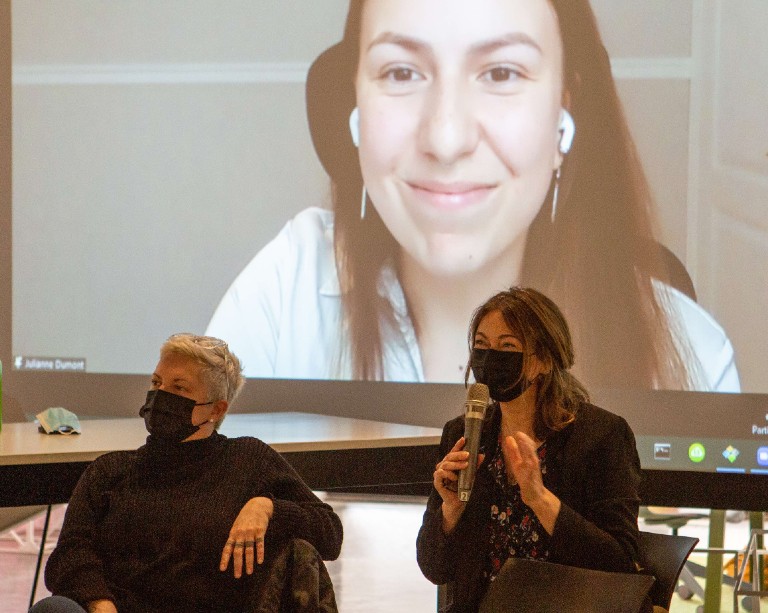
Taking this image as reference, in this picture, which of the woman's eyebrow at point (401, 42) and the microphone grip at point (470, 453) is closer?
the microphone grip at point (470, 453)

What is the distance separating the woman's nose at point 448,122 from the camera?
3820mm

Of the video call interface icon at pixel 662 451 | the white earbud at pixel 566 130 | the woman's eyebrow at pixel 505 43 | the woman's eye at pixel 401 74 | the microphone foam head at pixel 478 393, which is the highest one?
the woman's eyebrow at pixel 505 43

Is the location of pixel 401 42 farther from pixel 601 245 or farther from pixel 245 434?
pixel 245 434

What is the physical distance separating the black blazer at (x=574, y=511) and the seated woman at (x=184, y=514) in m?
0.26

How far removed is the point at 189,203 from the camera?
419cm

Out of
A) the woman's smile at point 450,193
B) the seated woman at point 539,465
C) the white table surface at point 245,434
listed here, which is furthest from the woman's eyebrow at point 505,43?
the seated woman at point 539,465

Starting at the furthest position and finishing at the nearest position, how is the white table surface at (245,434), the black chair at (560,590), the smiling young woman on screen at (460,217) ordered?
the smiling young woman on screen at (460,217)
the white table surface at (245,434)
the black chair at (560,590)

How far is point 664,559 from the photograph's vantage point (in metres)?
2.16

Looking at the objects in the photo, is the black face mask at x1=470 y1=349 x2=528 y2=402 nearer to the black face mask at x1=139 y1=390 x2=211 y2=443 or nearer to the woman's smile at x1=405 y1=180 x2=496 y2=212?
the black face mask at x1=139 y1=390 x2=211 y2=443

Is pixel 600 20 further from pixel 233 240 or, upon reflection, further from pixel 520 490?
pixel 520 490

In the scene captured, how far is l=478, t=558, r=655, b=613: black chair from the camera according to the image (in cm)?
188

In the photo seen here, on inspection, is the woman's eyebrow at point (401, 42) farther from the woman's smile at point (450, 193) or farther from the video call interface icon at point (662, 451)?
the video call interface icon at point (662, 451)

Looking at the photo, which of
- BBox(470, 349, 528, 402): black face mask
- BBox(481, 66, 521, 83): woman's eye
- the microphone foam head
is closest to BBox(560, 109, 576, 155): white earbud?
BBox(481, 66, 521, 83): woman's eye

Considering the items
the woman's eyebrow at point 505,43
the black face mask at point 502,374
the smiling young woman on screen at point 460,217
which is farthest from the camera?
the woman's eyebrow at point 505,43
